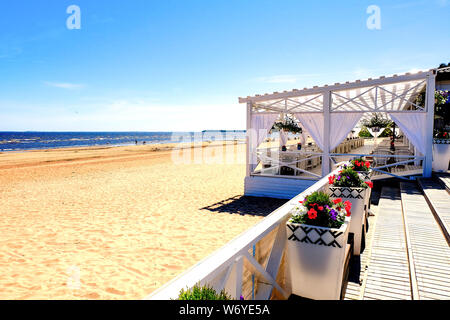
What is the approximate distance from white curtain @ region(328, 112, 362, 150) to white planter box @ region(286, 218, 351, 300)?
7254 mm

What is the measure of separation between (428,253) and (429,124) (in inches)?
233

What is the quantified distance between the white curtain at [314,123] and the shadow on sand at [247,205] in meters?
2.43

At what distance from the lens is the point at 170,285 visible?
4.97ft

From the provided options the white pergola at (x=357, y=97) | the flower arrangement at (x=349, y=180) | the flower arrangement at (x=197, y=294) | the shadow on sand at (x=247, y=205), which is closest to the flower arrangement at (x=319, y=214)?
the flower arrangement at (x=197, y=294)

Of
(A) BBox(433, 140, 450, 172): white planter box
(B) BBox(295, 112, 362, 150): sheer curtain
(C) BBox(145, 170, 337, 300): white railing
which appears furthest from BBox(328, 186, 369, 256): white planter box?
(A) BBox(433, 140, 450, 172): white planter box

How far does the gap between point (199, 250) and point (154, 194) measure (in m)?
5.64

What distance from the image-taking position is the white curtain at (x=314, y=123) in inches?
367

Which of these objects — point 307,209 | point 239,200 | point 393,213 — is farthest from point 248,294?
point 239,200

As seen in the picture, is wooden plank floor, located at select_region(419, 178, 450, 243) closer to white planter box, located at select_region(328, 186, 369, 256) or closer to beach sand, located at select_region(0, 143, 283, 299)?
white planter box, located at select_region(328, 186, 369, 256)

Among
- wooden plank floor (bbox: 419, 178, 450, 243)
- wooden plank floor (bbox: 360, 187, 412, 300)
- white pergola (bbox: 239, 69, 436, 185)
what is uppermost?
white pergola (bbox: 239, 69, 436, 185)

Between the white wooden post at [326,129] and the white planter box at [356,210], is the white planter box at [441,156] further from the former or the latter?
the white planter box at [356,210]

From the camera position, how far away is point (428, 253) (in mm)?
3619

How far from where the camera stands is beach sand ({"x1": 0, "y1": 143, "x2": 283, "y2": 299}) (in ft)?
14.7
